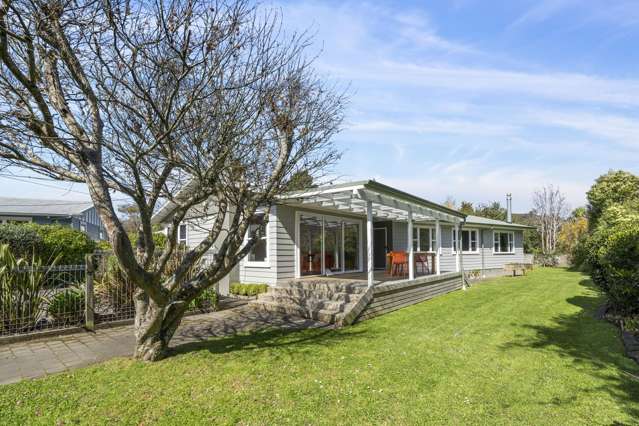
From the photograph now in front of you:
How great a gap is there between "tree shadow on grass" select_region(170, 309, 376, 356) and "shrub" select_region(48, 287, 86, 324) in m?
2.17

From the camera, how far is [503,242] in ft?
74.6

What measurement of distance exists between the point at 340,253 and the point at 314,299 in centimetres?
462

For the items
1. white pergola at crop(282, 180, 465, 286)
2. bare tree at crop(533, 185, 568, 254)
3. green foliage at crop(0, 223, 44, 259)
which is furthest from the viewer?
bare tree at crop(533, 185, 568, 254)

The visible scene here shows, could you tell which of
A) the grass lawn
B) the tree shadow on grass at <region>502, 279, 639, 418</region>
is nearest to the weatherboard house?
the grass lawn

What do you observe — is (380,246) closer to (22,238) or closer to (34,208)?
(22,238)

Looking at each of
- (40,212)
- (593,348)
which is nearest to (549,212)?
(593,348)

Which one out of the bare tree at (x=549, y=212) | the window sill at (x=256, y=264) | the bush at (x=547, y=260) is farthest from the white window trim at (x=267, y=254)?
the bare tree at (x=549, y=212)

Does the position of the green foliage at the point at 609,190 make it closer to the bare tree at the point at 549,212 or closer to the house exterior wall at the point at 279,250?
the bare tree at the point at 549,212

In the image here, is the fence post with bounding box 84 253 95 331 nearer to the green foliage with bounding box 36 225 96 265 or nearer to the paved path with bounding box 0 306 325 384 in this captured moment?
the paved path with bounding box 0 306 325 384

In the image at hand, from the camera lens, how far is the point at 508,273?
21.3 metres

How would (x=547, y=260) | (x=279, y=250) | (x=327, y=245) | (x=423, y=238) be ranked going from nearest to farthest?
1. (x=279, y=250)
2. (x=327, y=245)
3. (x=423, y=238)
4. (x=547, y=260)

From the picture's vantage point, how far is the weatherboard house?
8719mm

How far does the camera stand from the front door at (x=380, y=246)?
17188 millimetres

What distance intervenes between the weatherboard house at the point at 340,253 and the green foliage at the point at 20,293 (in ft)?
9.84
